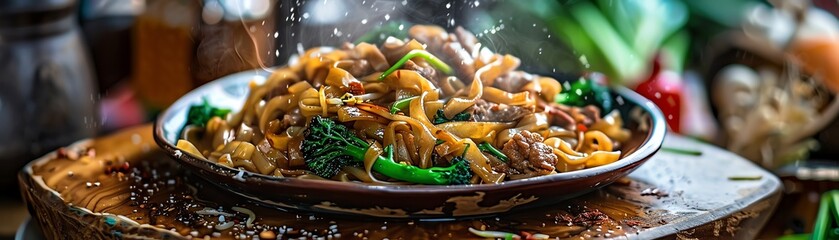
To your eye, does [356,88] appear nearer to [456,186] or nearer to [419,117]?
[419,117]

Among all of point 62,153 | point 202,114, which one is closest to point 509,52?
point 202,114

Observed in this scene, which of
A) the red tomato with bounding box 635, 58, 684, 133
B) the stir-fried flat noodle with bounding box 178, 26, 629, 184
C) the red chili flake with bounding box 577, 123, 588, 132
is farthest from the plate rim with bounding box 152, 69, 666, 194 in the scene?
the red tomato with bounding box 635, 58, 684, 133

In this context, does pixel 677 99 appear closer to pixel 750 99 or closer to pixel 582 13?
pixel 750 99

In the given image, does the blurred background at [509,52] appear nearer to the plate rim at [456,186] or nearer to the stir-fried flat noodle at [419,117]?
the stir-fried flat noodle at [419,117]

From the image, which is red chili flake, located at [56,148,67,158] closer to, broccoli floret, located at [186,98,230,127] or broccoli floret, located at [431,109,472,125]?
broccoli floret, located at [186,98,230,127]

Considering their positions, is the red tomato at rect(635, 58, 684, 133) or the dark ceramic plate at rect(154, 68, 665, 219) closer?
the dark ceramic plate at rect(154, 68, 665, 219)

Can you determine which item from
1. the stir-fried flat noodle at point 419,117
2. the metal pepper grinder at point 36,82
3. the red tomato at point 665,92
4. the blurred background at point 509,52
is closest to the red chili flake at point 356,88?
the stir-fried flat noodle at point 419,117
